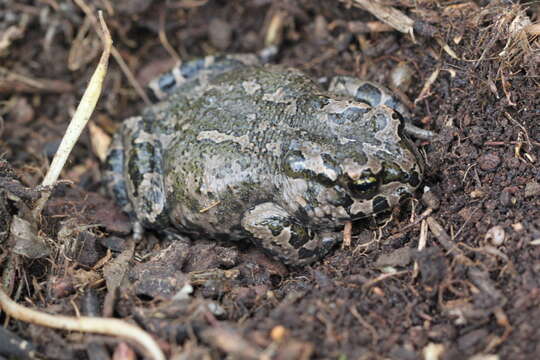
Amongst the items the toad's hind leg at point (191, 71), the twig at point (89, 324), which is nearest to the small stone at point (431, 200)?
the twig at point (89, 324)

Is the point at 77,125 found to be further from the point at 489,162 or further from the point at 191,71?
the point at 489,162

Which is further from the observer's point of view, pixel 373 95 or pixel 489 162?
pixel 373 95

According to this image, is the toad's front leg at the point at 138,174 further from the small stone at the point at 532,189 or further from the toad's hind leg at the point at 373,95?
the small stone at the point at 532,189

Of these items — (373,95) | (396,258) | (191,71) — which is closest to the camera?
(396,258)

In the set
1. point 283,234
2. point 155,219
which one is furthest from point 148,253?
point 283,234

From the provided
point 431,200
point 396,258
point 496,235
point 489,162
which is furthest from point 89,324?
point 489,162

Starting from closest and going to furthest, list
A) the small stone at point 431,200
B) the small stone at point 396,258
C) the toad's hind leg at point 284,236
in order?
1. the small stone at point 396,258
2. the small stone at point 431,200
3. the toad's hind leg at point 284,236

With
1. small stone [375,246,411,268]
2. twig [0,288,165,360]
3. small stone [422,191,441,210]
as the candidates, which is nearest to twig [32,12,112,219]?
twig [0,288,165,360]
